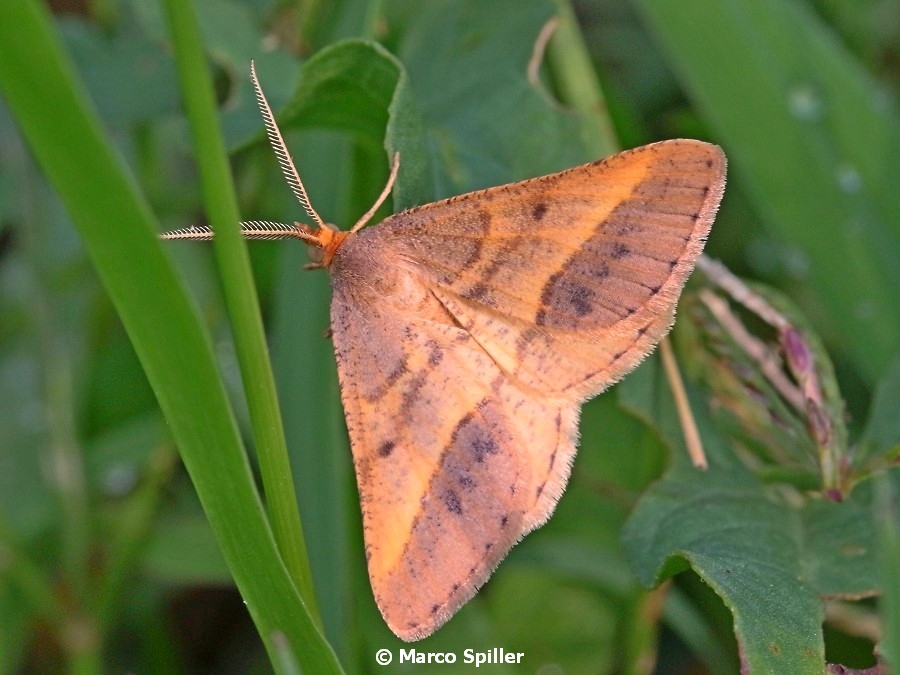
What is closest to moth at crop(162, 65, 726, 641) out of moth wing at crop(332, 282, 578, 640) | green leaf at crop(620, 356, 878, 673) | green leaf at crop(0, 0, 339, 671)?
moth wing at crop(332, 282, 578, 640)

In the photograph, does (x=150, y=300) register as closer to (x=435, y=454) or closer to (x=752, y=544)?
(x=435, y=454)

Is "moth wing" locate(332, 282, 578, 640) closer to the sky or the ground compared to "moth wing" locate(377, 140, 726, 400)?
closer to the ground

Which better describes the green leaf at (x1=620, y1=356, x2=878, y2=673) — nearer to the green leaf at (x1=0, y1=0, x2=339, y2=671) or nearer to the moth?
the moth

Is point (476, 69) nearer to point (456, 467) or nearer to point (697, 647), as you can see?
point (456, 467)

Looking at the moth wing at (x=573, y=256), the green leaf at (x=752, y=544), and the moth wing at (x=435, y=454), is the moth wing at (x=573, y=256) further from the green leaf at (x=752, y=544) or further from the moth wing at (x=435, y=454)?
the green leaf at (x=752, y=544)

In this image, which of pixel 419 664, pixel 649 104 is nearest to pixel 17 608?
pixel 419 664

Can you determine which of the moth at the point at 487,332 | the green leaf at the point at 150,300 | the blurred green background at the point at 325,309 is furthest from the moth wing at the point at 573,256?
the green leaf at the point at 150,300
